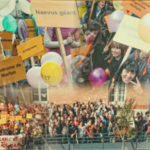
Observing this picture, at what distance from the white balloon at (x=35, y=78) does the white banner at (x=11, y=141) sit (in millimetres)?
432

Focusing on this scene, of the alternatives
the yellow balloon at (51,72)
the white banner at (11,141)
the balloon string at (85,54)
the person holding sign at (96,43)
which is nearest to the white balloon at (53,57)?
the yellow balloon at (51,72)

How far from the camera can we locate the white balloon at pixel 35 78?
160 centimetres

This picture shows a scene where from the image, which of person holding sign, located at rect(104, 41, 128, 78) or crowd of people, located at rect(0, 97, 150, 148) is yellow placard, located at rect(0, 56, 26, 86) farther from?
person holding sign, located at rect(104, 41, 128, 78)

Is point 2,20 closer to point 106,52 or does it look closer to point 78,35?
point 78,35

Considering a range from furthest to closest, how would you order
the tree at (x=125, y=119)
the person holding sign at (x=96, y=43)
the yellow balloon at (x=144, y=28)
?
the tree at (x=125, y=119), the person holding sign at (x=96, y=43), the yellow balloon at (x=144, y=28)

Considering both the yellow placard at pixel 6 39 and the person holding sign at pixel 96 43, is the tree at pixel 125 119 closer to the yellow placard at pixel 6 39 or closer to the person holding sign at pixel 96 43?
the person holding sign at pixel 96 43

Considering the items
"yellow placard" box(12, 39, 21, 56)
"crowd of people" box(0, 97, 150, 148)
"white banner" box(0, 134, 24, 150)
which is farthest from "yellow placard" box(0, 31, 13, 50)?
"white banner" box(0, 134, 24, 150)

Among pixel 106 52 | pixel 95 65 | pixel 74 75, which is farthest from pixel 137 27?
pixel 74 75

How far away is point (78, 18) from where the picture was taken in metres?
1.50

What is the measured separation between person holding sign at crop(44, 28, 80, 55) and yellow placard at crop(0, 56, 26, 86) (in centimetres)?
26

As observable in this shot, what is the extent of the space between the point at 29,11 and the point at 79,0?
14.8 inches

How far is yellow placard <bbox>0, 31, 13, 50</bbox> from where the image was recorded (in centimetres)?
157

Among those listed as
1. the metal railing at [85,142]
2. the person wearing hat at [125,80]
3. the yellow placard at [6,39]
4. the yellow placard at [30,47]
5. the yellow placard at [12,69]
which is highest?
the yellow placard at [6,39]

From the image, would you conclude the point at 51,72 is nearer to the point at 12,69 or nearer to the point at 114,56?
the point at 12,69
